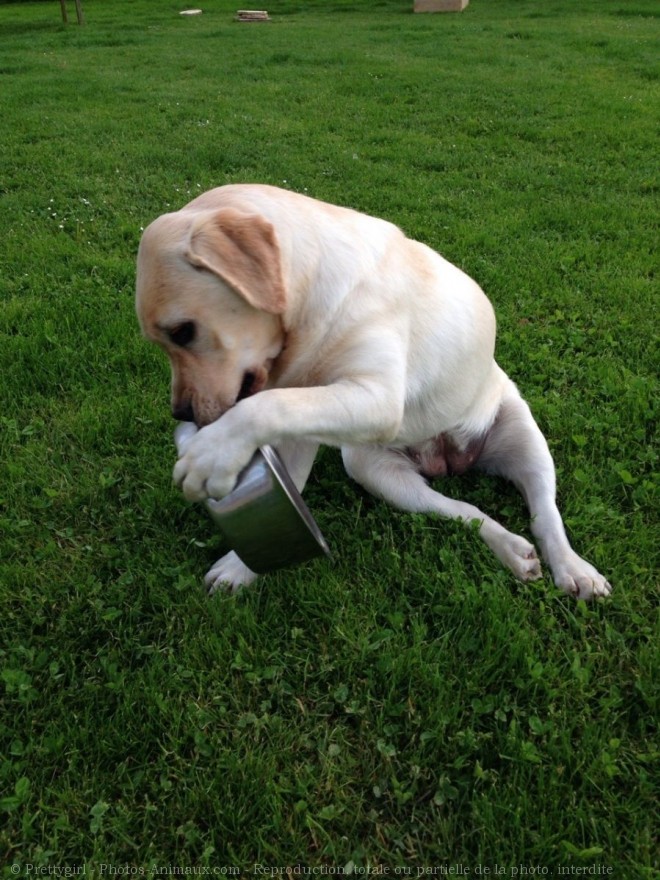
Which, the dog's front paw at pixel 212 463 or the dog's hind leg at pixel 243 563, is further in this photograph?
the dog's hind leg at pixel 243 563

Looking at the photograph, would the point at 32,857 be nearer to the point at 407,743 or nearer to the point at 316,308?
the point at 407,743

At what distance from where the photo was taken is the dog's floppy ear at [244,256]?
105 inches

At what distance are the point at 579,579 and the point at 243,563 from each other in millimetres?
1333

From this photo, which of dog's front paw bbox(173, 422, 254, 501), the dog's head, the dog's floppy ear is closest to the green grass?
dog's front paw bbox(173, 422, 254, 501)

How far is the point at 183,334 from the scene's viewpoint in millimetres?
2791

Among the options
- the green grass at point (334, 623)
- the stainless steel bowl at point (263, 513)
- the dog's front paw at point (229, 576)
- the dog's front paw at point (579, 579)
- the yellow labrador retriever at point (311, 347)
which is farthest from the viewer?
the dog's front paw at point (229, 576)

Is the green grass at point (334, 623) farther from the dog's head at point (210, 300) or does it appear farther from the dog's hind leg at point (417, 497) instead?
the dog's head at point (210, 300)

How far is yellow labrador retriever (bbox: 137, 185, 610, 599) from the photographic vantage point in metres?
2.66

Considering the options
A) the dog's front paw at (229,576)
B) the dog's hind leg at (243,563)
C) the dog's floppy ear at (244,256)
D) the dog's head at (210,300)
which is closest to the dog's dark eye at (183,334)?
the dog's head at (210,300)

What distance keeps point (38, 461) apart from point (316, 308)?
1777 mm

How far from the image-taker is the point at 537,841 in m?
2.03

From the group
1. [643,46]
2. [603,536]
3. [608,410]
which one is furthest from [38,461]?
[643,46]

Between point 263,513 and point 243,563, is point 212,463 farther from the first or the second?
point 243,563

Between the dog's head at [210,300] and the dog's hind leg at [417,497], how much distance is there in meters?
0.79
